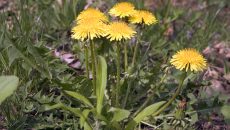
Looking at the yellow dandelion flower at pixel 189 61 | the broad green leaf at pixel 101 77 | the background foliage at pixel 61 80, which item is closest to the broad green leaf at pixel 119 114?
the background foliage at pixel 61 80

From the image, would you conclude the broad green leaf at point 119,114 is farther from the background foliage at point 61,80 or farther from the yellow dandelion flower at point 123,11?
the yellow dandelion flower at point 123,11

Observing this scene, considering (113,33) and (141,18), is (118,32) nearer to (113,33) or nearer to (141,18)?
(113,33)

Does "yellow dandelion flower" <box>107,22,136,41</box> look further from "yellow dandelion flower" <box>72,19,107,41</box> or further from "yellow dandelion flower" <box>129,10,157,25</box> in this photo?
"yellow dandelion flower" <box>129,10,157,25</box>

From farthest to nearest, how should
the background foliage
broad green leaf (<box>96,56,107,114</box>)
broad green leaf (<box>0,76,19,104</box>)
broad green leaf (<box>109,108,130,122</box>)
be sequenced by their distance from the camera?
the background foliage → broad green leaf (<box>96,56,107,114</box>) → broad green leaf (<box>109,108,130,122</box>) → broad green leaf (<box>0,76,19,104</box>)

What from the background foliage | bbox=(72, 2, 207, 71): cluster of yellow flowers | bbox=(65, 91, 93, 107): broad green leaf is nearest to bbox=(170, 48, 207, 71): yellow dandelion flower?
bbox=(72, 2, 207, 71): cluster of yellow flowers

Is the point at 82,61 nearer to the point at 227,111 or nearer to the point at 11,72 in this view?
the point at 11,72

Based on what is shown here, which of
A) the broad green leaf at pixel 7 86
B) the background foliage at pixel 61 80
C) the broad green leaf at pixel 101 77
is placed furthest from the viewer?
the background foliage at pixel 61 80

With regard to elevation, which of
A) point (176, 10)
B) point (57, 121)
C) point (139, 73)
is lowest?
point (57, 121)

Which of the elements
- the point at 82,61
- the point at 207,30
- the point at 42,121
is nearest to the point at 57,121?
the point at 42,121
